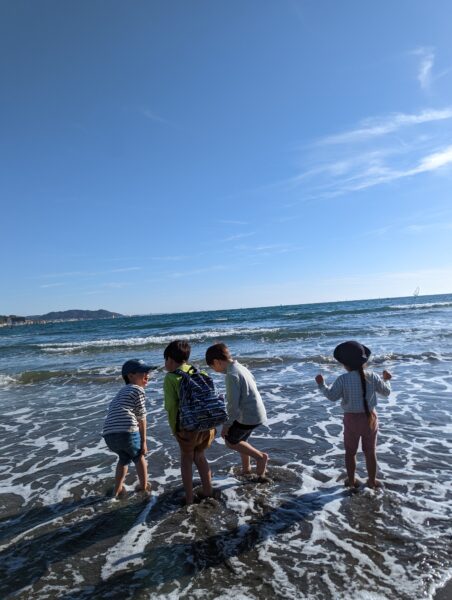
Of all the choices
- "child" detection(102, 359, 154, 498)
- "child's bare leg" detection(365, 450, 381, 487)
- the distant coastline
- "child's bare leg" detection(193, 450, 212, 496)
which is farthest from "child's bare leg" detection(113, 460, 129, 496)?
the distant coastline

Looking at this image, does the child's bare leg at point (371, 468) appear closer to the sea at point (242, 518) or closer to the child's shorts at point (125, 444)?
the sea at point (242, 518)

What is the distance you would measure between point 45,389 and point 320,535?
36.5ft

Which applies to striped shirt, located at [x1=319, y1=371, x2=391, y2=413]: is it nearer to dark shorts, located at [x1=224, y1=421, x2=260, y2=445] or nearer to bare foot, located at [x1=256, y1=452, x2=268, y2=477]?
dark shorts, located at [x1=224, y1=421, x2=260, y2=445]

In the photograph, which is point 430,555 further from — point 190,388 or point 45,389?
point 45,389

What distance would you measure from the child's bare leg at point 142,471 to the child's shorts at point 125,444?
5cm

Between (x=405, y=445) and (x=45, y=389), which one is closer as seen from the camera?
(x=405, y=445)

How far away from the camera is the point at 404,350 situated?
50.3 ft

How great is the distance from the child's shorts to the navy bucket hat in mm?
2523

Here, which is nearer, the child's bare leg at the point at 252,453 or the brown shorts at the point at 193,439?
the brown shorts at the point at 193,439

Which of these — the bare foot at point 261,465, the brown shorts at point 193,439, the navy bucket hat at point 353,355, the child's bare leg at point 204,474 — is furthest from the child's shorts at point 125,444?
Answer: the navy bucket hat at point 353,355

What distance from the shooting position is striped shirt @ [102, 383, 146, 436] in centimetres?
453

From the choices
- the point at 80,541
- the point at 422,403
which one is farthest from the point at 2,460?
the point at 422,403

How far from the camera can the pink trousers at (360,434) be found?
4.46 m

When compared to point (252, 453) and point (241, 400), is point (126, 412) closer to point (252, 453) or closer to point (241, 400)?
point (241, 400)
